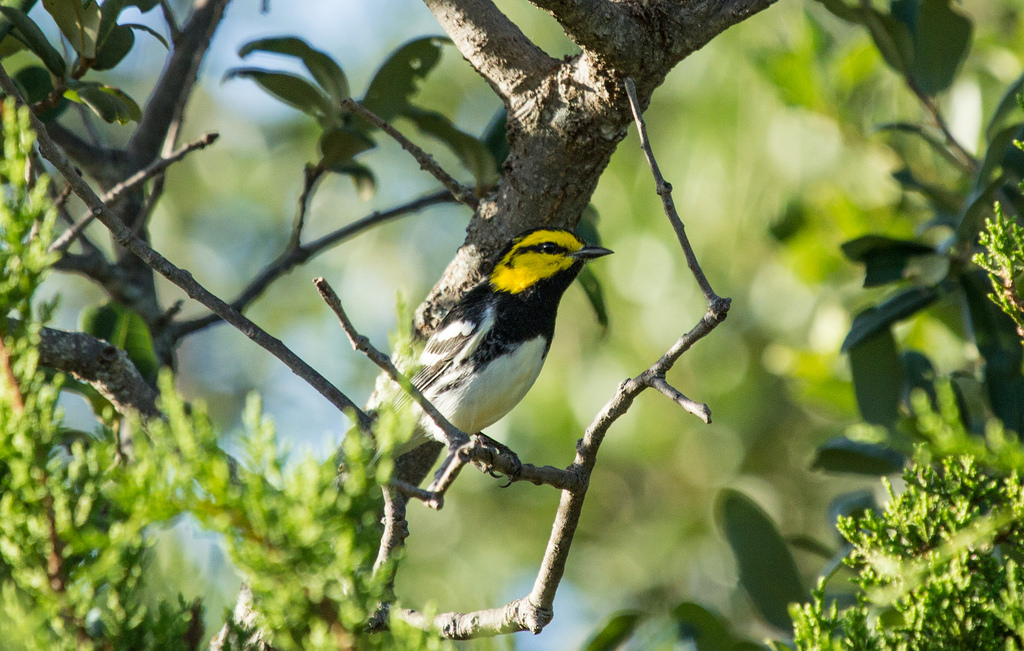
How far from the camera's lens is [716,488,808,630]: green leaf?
82.7 inches

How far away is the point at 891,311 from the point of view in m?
2.10

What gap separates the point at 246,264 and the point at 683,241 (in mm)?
4627

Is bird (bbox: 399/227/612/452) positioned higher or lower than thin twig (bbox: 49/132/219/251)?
higher

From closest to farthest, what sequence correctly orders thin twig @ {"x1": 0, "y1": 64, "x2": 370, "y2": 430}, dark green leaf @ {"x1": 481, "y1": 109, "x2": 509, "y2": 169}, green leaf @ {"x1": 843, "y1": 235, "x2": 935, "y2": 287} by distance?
thin twig @ {"x1": 0, "y1": 64, "x2": 370, "y2": 430}, green leaf @ {"x1": 843, "y1": 235, "x2": 935, "y2": 287}, dark green leaf @ {"x1": 481, "y1": 109, "x2": 509, "y2": 169}

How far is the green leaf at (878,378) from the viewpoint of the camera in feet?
7.29

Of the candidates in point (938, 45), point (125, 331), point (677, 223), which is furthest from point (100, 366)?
point (938, 45)

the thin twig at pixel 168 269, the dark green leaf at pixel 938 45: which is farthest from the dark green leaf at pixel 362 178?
the dark green leaf at pixel 938 45

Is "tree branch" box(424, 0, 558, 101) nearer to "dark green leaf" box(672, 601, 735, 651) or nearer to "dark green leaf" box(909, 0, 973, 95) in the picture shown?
"dark green leaf" box(909, 0, 973, 95)

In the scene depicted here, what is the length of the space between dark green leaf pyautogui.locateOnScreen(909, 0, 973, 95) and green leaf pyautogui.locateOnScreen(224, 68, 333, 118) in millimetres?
1659

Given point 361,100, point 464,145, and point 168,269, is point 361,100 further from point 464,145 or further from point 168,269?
point 168,269

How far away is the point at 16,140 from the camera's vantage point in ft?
3.32

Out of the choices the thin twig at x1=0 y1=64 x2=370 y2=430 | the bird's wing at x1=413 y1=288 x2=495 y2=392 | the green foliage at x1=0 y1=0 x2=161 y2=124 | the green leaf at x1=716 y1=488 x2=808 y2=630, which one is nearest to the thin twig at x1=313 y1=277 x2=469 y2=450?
the thin twig at x1=0 y1=64 x2=370 y2=430

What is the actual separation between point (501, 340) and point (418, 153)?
943 mm

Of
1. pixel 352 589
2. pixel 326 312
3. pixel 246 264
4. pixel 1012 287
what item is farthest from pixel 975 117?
pixel 246 264
